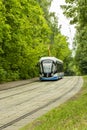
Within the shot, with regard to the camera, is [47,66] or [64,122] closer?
[64,122]

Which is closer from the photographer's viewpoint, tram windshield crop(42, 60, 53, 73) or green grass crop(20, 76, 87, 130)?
green grass crop(20, 76, 87, 130)

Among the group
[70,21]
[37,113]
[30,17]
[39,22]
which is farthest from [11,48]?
[37,113]

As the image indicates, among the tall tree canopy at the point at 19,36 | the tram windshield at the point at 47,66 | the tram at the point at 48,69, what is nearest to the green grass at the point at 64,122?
the tall tree canopy at the point at 19,36

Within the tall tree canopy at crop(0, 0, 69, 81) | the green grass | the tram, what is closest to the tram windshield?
the tram

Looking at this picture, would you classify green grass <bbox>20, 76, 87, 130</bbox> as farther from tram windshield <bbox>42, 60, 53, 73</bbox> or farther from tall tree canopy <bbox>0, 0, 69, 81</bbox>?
tram windshield <bbox>42, 60, 53, 73</bbox>

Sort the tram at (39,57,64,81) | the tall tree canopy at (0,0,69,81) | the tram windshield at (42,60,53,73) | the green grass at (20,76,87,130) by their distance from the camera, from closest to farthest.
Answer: the green grass at (20,76,87,130), the tall tree canopy at (0,0,69,81), the tram at (39,57,64,81), the tram windshield at (42,60,53,73)

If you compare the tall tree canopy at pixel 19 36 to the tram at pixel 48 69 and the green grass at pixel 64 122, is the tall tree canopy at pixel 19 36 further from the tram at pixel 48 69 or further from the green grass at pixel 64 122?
the green grass at pixel 64 122

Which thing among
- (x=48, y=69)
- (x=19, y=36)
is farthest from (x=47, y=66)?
(x=19, y=36)

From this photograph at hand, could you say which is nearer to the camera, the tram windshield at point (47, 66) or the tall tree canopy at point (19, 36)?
the tall tree canopy at point (19, 36)

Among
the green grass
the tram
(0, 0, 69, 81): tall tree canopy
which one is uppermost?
(0, 0, 69, 81): tall tree canopy

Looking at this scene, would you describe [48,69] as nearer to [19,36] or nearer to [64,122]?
[19,36]

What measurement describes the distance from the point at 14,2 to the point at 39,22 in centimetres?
1423

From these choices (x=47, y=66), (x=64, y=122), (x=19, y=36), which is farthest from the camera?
(x=47, y=66)

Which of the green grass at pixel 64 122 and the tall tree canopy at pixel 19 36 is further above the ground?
the tall tree canopy at pixel 19 36
